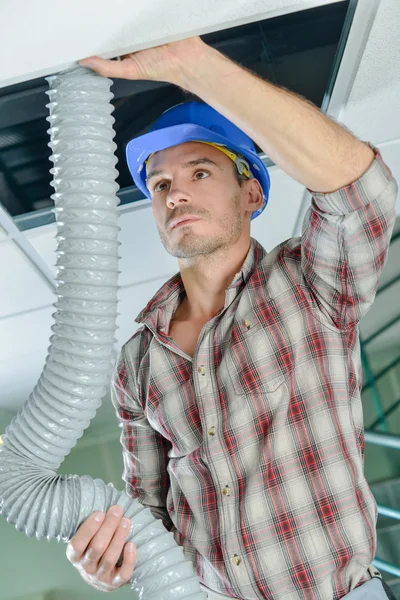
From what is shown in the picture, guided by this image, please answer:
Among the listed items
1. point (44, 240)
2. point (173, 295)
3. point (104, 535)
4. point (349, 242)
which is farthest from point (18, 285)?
point (349, 242)

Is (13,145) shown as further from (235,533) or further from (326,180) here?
(235,533)

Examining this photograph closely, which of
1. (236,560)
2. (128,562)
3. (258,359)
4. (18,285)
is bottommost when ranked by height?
(236,560)

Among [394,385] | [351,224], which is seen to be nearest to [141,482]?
[351,224]

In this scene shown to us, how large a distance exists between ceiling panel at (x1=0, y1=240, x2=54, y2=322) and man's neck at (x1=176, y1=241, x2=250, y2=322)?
1.02 metres

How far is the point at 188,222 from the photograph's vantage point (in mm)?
1717

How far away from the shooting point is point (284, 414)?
4.90ft

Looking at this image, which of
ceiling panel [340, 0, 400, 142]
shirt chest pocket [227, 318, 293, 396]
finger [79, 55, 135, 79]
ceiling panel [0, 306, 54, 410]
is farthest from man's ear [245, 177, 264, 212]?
ceiling panel [0, 306, 54, 410]

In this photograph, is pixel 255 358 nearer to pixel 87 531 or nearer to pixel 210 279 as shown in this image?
pixel 210 279

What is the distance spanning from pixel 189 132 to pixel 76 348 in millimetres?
781

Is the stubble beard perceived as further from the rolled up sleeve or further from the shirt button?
the shirt button

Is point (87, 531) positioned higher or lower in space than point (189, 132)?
lower

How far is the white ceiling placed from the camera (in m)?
1.15

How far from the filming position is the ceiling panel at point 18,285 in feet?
8.70

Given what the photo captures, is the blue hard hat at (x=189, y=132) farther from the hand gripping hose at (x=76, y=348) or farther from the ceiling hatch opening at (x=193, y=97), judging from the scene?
the hand gripping hose at (x=76, y=348)
